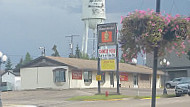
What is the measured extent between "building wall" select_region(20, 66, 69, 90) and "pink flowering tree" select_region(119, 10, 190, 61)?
3401 centimetres

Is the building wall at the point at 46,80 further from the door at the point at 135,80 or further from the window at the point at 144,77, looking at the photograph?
the window at the point at 144,77

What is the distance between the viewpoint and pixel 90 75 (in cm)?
4650

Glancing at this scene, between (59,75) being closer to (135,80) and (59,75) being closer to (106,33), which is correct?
(106,33)

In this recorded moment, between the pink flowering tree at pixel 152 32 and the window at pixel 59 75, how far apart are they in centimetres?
3406

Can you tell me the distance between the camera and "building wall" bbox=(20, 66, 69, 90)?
44.7 m

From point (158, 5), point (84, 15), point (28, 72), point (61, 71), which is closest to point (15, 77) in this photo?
point (84, 15)

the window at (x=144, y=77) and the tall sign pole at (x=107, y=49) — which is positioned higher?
the tall sign pole at (x=107, y=49)

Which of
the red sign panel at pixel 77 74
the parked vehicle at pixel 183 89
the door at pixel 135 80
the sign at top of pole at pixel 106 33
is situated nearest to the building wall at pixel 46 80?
the red sign panel at pixel 77 74

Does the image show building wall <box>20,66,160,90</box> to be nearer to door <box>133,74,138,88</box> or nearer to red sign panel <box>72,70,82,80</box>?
red sign panel <box>72,70,82,80</box>

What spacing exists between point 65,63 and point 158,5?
34344mm

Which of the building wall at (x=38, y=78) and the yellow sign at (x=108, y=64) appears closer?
the yellow sign at (x=108, y=64)

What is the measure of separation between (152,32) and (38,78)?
37937 mm

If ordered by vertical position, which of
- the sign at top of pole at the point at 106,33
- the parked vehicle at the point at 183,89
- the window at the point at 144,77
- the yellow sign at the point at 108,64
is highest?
the sign at top of pole at the point at 106,33

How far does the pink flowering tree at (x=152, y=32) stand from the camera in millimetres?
9328
